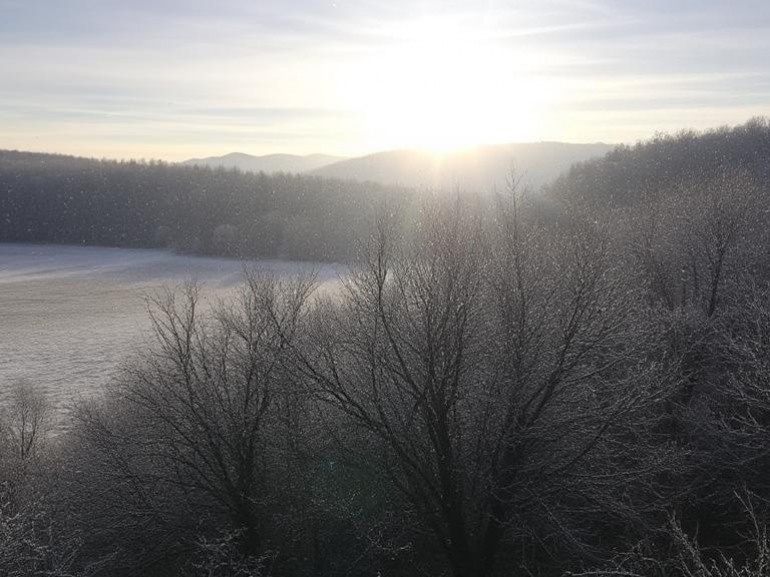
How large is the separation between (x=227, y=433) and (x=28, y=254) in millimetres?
67696

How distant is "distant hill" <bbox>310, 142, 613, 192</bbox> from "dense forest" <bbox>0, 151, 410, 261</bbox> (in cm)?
1700

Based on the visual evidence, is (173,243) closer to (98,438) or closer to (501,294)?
(98,438)

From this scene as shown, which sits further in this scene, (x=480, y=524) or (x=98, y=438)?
(x=98, y=438)

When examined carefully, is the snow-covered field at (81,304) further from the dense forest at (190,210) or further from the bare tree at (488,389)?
the bare tree at (488,389)

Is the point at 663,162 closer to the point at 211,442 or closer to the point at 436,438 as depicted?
the point at 436,438

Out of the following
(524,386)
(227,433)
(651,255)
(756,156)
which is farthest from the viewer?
(756,156)

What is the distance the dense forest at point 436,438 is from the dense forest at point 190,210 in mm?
48889

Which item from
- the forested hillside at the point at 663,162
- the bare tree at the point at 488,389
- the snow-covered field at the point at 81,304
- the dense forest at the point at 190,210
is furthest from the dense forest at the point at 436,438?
the dense forest at the point at 190,210

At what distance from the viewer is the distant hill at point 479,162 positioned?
346 ft

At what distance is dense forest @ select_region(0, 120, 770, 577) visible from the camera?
11.7m

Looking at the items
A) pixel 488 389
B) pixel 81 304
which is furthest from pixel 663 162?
pixel 488 389

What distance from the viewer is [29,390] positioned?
23047 millimetres

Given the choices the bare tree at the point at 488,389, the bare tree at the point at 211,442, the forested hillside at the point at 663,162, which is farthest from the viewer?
the forested hillside at the point at 663,162

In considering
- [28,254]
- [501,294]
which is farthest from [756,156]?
[28,254]
